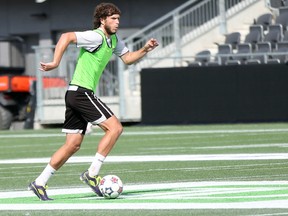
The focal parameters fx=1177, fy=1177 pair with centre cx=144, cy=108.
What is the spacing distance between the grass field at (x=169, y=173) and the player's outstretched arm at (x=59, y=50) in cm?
132

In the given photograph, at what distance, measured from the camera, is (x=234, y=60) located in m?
31.3

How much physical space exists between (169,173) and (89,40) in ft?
12.1

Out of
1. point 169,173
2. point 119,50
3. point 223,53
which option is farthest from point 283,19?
point 119,50

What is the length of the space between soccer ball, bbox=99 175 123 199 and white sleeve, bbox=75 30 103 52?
4.49 ft

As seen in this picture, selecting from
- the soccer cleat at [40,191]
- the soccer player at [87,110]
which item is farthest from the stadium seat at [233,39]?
the soccer cleat at [40,191]

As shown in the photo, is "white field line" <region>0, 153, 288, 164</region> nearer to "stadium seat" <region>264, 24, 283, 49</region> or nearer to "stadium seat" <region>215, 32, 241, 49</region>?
"stadium seat" <region>264, 24, 283, 49</region>

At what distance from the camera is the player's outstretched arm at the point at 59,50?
37.8 ft

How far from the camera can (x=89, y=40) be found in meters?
12.0

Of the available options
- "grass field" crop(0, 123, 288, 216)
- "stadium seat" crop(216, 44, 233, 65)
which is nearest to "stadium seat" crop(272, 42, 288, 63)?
"stadium seat" crop(216, 44, 233, 65)

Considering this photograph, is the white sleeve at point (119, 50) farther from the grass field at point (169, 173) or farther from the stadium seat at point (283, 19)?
the stadium seat at point (283, 19)

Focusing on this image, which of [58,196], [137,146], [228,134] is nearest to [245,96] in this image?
[228,134]

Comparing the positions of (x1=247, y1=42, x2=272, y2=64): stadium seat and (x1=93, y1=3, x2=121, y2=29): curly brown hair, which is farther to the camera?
(x1=247, y1=42, x2=272, y2=64): stadium seat

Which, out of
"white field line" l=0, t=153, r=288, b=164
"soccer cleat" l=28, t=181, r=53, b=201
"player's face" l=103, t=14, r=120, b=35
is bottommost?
"white field line" l=0, t=153, r=288, b=164

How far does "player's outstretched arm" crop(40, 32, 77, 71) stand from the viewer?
11.5 metres
